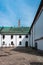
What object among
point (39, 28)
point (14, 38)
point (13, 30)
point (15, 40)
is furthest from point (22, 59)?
point (13, 30)

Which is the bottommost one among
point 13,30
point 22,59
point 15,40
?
point 22,59

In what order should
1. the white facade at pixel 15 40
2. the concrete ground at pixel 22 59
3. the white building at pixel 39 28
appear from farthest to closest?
the white facade at pixel 15 40 < the white building at pixel 39 28 < the concrete ground at pixel 22 59

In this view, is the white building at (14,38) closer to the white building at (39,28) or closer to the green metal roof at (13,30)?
the green metal roof at (13,30)

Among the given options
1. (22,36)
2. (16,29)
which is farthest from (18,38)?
(16,29)

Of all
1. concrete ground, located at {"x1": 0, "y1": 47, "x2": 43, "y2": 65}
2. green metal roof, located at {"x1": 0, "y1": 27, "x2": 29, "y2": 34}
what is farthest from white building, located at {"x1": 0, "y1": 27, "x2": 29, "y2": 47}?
concrete ground, located at {"x1": 0, "y1": 47, "x2": 43, "y2": 65}

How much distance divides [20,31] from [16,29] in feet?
8.94

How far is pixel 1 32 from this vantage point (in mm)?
49594

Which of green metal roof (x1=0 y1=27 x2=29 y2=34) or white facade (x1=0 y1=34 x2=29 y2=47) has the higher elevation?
green metal roof (x1=0 y1=27 x2=29 y2=34)

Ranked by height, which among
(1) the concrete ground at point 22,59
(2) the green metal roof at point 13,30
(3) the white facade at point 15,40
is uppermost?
(2) the green metal roof at point 13,30

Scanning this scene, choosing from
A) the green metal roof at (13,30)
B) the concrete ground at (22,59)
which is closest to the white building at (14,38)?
the green metal roof at (13,30)

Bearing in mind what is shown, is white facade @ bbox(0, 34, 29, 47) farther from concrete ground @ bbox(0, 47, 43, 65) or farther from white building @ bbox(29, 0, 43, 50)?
concrete ground @ bbox(0, 47, 43, 65)

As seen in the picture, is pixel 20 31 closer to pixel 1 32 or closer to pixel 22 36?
pixel 22 36

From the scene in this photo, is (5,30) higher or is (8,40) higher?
(5,30)

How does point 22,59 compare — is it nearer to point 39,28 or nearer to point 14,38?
point 39,28
